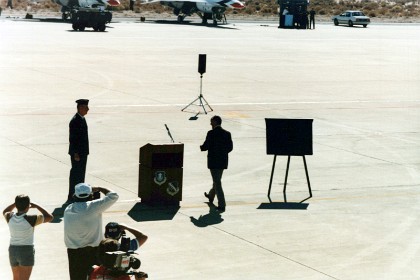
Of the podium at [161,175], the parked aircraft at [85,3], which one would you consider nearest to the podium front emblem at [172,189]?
the podium at [161,175]

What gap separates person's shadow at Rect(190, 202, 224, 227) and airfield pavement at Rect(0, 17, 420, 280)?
7 centimetres

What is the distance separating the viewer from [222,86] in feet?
119

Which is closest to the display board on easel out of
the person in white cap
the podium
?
the podium

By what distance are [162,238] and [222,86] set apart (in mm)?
21784

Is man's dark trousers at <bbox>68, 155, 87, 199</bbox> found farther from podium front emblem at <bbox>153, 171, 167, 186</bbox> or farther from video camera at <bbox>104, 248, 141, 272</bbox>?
video camera at <bbox>104, 248, 141, 272</bbox>

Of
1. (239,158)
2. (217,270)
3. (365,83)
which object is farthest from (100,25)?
(217,270)

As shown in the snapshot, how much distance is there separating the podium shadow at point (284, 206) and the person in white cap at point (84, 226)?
21.6 ft

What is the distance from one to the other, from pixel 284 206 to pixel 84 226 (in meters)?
7.11

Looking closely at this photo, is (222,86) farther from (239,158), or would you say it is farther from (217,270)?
(217,270)

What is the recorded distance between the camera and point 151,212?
1641 cm

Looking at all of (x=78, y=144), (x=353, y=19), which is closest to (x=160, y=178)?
(x=78, y=144)

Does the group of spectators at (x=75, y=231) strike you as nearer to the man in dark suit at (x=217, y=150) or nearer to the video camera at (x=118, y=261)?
the video camera at (x=118, y=261)

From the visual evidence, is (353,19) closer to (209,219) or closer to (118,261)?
(209,219)

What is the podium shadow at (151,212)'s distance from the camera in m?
16.0
